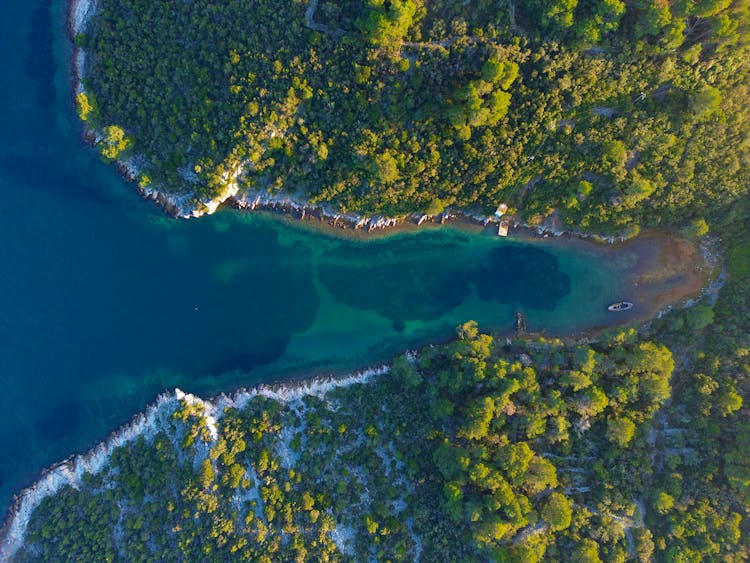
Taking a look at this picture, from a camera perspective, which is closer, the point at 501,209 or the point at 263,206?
the point at 501,209

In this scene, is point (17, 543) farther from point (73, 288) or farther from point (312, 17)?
point (312, 17)

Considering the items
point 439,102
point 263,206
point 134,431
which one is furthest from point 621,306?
point 134,431

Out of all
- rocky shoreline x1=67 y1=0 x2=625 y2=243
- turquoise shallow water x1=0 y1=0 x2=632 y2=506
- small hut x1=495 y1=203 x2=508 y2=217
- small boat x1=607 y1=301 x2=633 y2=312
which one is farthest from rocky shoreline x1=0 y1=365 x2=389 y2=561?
small boat x1=607 y1=301 x2=633 y2=312

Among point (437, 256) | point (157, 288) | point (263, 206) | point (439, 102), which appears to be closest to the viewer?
point (439, 102)

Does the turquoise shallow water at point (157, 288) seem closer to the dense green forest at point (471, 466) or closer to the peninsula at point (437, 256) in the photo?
the peninsula at point (437, 256)

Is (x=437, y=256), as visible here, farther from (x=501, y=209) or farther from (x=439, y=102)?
(x=439, y=102)

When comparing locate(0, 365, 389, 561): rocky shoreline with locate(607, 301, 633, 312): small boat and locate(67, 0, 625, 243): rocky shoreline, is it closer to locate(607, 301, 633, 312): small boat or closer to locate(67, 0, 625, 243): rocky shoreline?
locate(67, 0, 625, 243): rocky shoreline

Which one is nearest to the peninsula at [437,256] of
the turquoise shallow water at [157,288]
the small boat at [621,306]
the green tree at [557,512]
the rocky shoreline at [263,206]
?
the green tree at [557,512]
